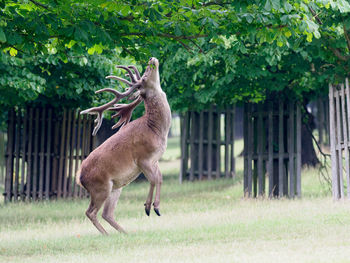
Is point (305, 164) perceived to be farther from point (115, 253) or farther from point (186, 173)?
point (115, 253)

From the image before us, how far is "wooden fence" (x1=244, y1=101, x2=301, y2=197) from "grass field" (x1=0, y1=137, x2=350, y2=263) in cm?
72

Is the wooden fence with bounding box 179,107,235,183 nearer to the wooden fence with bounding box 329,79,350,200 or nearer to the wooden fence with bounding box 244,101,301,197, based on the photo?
the wooden fence with bounding box 244,101,301,197

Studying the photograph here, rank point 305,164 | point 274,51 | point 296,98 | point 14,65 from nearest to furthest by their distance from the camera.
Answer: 1. point 274,51
2. point 14,65
3. point 296,98
4. point 305,164

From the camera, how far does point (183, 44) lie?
10406 mm

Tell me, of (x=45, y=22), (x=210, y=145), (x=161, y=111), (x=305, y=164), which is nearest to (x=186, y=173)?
(x=210, y=145)

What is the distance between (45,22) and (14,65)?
6177 millimetres

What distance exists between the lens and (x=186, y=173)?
24.3 m

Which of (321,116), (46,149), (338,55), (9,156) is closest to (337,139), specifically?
(338,55)

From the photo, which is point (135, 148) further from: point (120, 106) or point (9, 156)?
point (9, 156)

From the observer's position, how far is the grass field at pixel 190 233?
881cm

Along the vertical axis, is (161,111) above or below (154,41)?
below

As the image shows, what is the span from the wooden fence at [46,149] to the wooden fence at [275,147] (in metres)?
4.29

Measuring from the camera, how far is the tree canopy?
9133mm

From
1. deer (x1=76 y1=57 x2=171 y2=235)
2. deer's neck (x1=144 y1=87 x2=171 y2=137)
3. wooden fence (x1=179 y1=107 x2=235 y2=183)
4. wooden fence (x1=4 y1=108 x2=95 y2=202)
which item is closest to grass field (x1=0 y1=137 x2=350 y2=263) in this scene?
deer (x1=76 y1=57 x2=171 y2=235)
